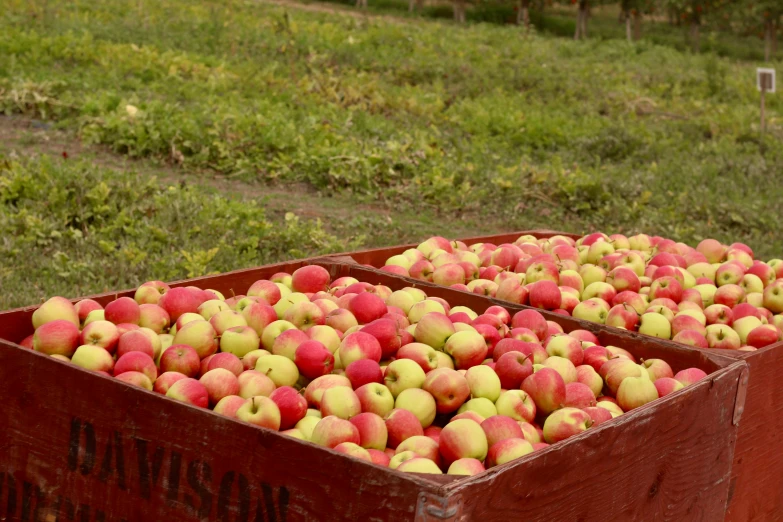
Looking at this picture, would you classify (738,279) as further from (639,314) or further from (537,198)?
(537,198)

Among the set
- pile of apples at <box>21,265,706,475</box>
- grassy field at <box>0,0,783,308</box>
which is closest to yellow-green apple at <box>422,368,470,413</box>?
pile of apples at <box>21,265,706,475</box>

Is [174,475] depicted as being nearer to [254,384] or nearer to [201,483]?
[201,483]

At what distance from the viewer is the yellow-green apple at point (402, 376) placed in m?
2.55

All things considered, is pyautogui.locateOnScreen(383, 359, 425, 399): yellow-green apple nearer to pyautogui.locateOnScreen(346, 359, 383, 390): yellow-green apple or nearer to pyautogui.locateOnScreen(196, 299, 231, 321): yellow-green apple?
pyautogui.locateOnScreen(346, 359, 383, 390): yellow-green apple

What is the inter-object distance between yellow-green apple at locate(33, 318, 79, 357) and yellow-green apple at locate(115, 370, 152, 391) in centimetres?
25

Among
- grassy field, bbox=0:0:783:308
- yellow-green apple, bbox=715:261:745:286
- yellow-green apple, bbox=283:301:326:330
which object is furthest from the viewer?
grassy field, bbox=0:0:783:308

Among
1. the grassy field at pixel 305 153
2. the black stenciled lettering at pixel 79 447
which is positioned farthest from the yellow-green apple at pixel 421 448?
the grassy field at pixel 305 153

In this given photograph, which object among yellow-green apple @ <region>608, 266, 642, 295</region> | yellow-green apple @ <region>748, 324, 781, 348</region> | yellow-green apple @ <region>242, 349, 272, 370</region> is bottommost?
yellow-green apple @ <region>748, 324, 781, 348</region>

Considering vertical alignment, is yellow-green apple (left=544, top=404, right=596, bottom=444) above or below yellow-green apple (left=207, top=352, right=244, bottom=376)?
below

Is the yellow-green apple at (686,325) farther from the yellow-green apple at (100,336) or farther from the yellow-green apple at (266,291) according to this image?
the yellow-green apple at (100,336)

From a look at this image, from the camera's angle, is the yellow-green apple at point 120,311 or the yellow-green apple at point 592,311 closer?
the yellow-green apple at point 120,311

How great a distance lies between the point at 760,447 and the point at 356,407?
1.63 m

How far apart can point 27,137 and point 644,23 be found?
4563 cm

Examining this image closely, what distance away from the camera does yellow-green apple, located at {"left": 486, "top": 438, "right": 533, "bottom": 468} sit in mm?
2188
